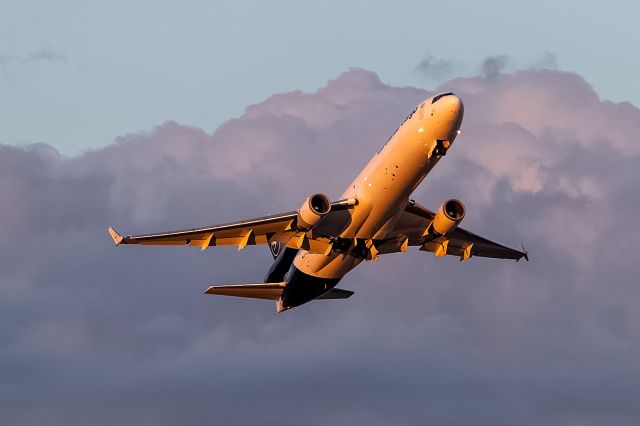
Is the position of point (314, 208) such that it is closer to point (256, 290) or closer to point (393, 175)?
point (393, 175)

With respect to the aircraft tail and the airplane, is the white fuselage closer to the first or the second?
the airplane

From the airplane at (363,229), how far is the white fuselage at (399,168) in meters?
0.05

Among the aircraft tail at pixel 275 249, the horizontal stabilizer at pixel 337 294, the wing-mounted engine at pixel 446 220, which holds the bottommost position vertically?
the wing-mounted engine at pixel 446 220

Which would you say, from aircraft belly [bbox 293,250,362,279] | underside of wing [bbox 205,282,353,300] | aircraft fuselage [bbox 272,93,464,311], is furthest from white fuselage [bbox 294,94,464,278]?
underside of wing [bbox 205,282,353,300]

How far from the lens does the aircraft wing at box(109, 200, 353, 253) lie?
7544 cm

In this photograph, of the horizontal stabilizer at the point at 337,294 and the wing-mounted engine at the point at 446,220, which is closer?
the wing-mounted engine at the point at 446,220

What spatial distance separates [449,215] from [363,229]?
4961 millimetres

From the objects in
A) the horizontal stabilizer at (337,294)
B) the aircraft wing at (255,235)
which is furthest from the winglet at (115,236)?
the horizontal stabilizer at (337,294)

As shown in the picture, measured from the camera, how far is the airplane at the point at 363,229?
231 feet

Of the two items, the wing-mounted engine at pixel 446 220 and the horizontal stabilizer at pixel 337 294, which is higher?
the horizontal stabilizer at pixel 337 294

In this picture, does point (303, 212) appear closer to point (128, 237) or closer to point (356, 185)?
point (356, 185)

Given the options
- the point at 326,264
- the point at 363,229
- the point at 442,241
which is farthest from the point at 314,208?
the point at 442,241

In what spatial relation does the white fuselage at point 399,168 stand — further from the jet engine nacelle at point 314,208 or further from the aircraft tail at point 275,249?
the aircraft tail at point 275,249

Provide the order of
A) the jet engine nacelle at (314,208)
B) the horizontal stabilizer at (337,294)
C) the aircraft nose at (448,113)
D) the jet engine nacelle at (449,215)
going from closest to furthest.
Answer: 1. the aircraft nose at (448,113)
2. the jet engine nacelle at (314,208)
3. the jet engine nacelle at (449,215)
4. the horizontal stabilizer at (337,294)
